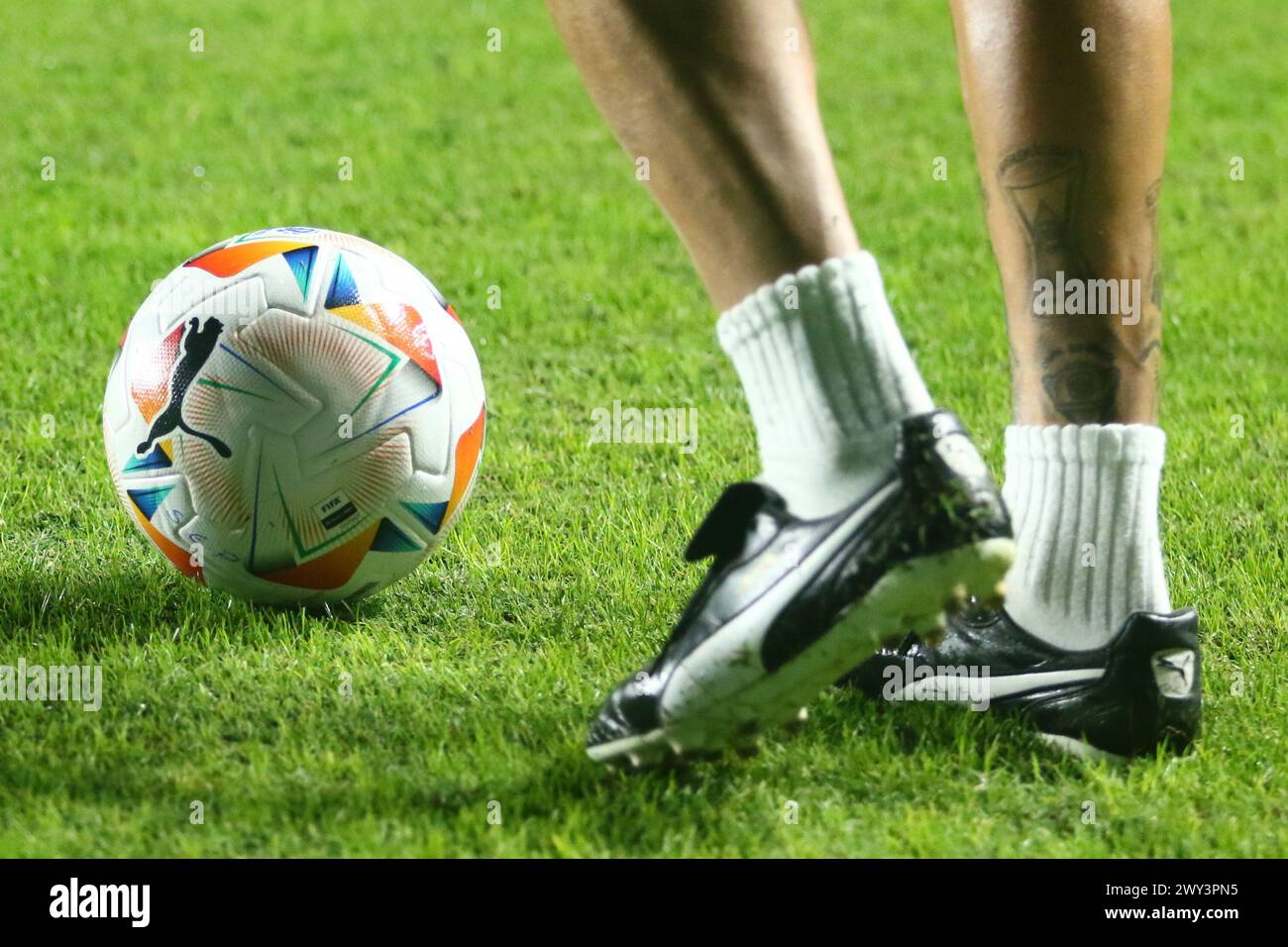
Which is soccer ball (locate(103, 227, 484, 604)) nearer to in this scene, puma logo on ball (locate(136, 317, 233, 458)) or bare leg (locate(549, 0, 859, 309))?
puma logo on ball (locate(136, 317, 233, 458))

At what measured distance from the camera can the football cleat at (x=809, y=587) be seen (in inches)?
77.8

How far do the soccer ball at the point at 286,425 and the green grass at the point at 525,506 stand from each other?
15 centimetres

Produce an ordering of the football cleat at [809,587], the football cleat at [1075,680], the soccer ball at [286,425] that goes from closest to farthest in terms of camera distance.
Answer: the football cleat at [809,587] < the football cleat at [1075,680] < the soccer ball at [286,425]

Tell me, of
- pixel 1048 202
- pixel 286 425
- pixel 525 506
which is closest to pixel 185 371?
pixel 286 425

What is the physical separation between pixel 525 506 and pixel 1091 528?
1.43 metres

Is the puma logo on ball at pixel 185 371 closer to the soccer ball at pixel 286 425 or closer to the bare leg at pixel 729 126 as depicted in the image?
the soccer ball at pixel 286 425

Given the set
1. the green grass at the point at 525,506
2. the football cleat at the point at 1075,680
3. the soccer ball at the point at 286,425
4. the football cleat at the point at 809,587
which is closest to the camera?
the football cleat at the point at 809,587

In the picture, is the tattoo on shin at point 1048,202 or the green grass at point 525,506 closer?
the green grass at point 525,506

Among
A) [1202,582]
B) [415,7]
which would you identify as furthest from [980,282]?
[415,7]

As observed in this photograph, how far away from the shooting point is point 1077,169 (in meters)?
2.33

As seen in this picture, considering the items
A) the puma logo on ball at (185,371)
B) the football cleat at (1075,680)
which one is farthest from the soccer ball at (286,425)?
the football cleat at (1075,680)

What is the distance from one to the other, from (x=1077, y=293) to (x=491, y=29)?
22.7 ft

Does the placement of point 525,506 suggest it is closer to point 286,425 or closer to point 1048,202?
point 286,425

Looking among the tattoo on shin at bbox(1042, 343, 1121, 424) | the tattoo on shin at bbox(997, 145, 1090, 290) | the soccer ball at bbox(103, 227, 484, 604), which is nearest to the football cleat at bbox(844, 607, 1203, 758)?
the tattoo on shin at bbox(1042, 343, 1121, 424)
